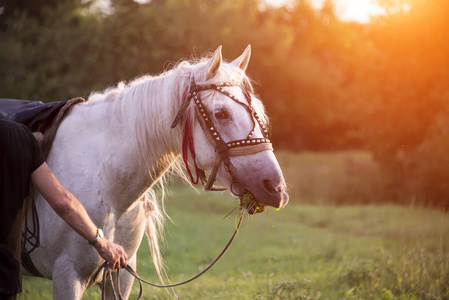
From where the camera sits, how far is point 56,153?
3098 mm

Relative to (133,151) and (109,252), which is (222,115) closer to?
(133,151)

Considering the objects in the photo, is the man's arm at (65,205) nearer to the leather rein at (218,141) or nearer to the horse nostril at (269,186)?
the leather rein at (218,141)

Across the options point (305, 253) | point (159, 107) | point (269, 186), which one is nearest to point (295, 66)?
point (305, 253)

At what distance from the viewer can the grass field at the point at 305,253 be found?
522cm

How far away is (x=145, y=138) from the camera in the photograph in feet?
9.87

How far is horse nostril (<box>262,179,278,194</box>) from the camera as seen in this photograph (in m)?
2.67

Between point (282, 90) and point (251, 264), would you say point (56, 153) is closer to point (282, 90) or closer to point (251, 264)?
point (251, 264)

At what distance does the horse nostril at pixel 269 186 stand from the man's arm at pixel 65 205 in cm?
93

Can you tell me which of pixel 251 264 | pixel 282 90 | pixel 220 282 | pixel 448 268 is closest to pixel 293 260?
pixel 251 264

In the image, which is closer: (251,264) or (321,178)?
(251,264)

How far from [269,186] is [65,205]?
1.12m

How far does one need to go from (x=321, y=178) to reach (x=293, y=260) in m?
10.1

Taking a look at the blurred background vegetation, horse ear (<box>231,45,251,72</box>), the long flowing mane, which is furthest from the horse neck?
the blurred background vegetation

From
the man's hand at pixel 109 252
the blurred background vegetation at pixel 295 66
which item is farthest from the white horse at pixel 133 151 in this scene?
the blurred background vegetation at pixel 295 66
